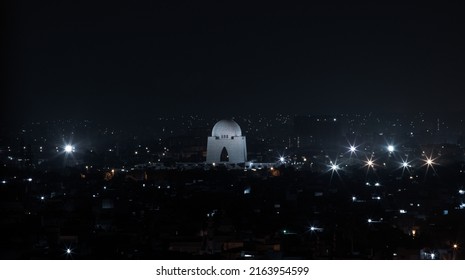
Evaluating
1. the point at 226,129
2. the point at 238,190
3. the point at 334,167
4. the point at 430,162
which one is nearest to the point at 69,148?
the point at 226,129

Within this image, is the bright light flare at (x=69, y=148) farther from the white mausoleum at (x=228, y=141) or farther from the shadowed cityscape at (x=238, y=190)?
the white mausoleum at (x=228, y=141)

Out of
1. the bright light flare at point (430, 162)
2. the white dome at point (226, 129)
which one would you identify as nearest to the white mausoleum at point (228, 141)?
the white dome at point (226, 129)

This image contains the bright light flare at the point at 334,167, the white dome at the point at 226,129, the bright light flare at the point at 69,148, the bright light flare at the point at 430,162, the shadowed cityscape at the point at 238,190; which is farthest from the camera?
the white dome at the point at 226,129

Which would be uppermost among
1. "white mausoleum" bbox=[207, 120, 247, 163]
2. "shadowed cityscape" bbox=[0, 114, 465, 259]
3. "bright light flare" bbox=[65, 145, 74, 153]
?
"white mausoleum" bbox=[207, 120, 247, 163]

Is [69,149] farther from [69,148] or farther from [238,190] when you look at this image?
[238,190]

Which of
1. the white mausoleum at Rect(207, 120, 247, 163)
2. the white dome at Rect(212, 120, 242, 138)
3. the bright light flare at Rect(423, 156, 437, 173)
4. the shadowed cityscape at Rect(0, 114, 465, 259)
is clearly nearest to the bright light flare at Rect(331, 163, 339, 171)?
the shadowed cityscape at Rect(0, 114, 465, 259)

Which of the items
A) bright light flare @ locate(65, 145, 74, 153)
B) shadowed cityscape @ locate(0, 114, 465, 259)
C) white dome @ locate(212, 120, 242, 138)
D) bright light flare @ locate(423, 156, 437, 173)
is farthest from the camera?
white dome @ locate(212, 120, 242, 138)

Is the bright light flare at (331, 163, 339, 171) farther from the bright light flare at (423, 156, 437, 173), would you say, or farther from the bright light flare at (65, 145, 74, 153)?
the bright light flare at (65, 145, 74, 153)

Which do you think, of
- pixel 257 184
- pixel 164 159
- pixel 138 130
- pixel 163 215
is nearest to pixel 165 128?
pixel 138 130

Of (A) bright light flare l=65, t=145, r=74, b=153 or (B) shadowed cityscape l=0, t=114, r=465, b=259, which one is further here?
(A) bright light flare l=65, t=145, r=74, b=153
